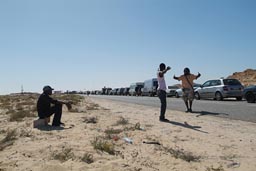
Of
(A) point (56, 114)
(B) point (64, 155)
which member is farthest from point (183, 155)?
(A) point (56, 114)

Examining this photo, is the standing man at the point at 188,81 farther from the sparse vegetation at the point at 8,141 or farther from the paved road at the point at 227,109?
the sparse vegetation at the point at 8,141

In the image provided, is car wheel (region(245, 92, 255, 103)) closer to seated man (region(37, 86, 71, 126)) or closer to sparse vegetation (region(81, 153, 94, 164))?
seated man (region(37, 86, 71, 126))

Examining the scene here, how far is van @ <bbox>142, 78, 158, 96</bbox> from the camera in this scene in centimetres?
4409

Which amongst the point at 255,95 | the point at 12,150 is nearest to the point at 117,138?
the point at 12,150

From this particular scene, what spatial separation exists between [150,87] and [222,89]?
22.0 m

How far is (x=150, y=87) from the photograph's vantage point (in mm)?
45406

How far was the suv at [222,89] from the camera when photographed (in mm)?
23672

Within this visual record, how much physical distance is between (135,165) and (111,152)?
89 cm

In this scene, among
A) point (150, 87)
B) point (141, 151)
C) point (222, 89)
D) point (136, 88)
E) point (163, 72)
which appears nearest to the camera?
point (141, 151)

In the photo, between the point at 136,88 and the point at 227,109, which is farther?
the point at 136,88

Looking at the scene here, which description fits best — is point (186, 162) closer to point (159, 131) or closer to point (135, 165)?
point (135, 165)

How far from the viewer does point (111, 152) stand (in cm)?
571

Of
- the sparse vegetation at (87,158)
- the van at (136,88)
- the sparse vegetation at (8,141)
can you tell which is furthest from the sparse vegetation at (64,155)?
the van at (136,88)

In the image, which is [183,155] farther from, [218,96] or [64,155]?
[218,96]
